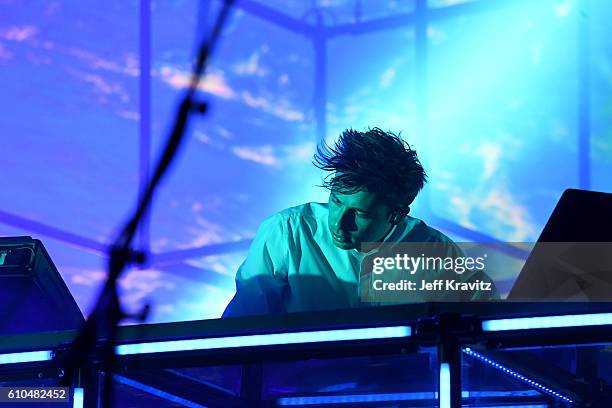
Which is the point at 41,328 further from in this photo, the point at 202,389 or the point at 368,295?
the point at 368,295

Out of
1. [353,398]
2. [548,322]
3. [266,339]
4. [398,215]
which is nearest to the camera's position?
[548,322]

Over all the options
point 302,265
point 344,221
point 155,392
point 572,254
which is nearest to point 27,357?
point 155,392

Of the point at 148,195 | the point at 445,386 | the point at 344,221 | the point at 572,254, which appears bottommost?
the point at 445,386

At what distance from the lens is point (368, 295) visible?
256 cm

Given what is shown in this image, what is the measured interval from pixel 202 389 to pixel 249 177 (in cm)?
94

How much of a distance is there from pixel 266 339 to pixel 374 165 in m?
1.22

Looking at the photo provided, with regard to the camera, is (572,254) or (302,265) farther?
(302,265)

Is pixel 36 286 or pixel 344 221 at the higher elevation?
pixel 344 221

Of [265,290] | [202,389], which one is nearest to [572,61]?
[265,290]

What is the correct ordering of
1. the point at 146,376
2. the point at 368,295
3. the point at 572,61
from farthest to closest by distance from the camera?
1. the point at 572,61
2. the point at 368,295
3. the point at 146,376

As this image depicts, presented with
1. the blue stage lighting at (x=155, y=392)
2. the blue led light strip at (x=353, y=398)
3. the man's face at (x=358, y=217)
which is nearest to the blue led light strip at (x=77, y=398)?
the blue stage lighting at (x=155, y=392)

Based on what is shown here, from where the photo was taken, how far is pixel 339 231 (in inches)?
110

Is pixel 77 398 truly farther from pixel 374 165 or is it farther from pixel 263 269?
pixel 374 165

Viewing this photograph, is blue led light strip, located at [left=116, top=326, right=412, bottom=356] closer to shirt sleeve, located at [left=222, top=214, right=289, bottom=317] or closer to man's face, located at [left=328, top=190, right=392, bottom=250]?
shirt sleeve, located at [left=222, top=214, right=289, bottom=317]
